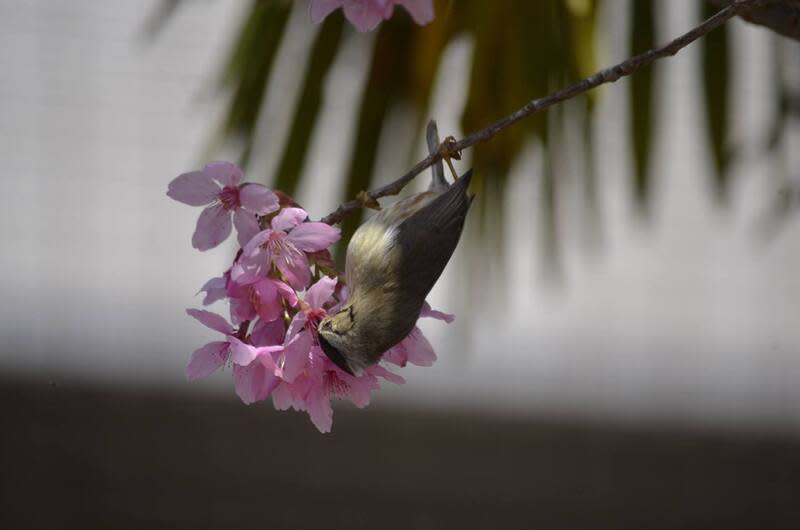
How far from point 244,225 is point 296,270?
4 centimetres

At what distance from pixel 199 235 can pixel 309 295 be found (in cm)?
8

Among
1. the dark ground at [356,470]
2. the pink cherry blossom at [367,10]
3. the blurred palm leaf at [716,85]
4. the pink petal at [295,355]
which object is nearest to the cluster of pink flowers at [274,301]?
the pink petal at [295,355]

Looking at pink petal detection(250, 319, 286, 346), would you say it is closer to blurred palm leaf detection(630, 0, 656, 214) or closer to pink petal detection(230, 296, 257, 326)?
pink petal detection(230, 296, 257, 326)

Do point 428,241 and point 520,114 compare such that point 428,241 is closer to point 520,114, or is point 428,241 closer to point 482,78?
point 520,114

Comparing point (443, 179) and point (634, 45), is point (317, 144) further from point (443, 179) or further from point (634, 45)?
point (443, 179)

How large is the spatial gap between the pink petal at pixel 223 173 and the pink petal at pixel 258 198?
1 cm

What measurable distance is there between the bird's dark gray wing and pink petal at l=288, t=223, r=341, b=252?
0.04 meters

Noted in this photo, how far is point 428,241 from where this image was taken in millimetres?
505

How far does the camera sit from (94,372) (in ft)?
6.97

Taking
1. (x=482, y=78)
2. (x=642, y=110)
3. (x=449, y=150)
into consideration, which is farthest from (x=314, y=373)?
(x=642, y=110)

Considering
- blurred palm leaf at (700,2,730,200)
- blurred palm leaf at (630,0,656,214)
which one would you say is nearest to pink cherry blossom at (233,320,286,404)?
blurred palm leaf at (630,0,656,214)

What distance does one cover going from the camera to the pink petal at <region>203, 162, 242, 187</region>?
576 millimetres

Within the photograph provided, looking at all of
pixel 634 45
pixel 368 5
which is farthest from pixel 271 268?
pixel 634 45

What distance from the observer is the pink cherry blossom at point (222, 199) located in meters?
0.57
